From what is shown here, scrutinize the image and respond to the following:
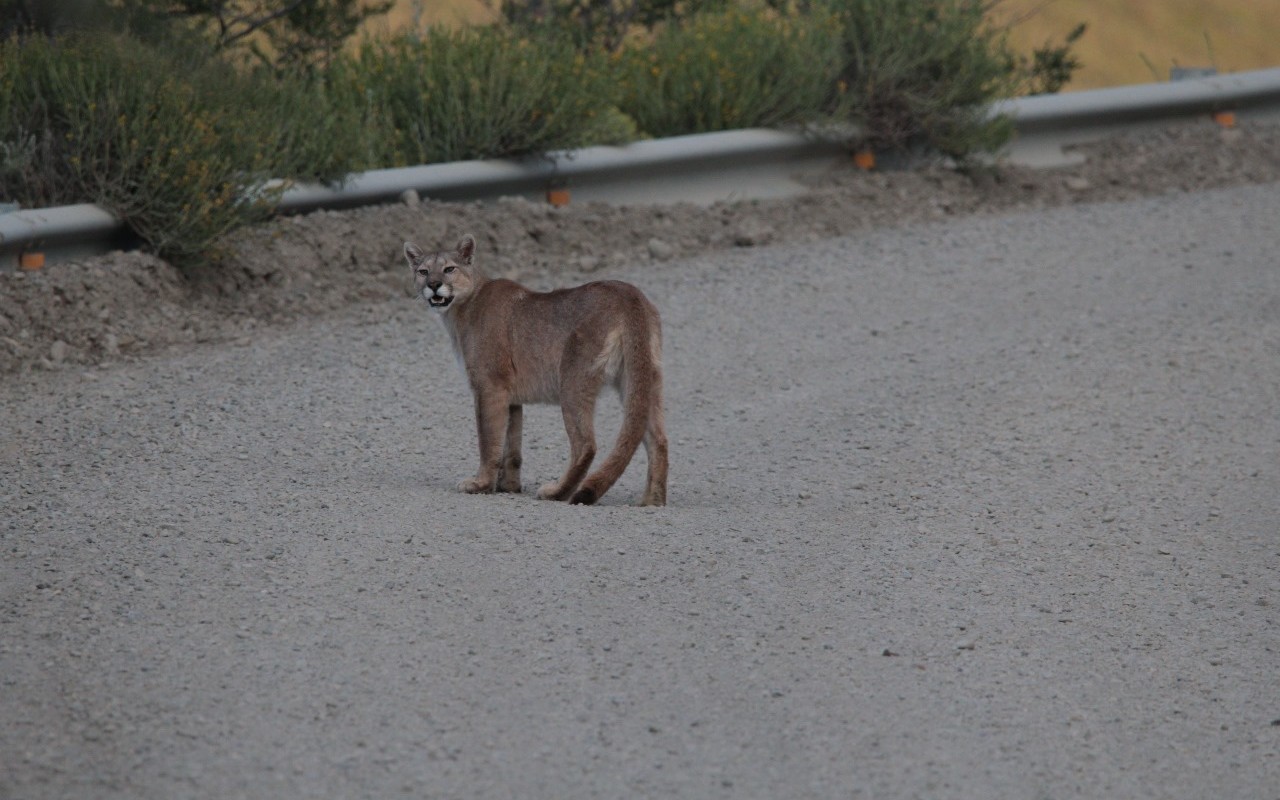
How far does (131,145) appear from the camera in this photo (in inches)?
396

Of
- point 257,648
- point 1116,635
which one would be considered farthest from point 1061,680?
point 257,648

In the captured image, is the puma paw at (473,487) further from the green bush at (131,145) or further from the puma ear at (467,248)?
the green bush at (131,145)

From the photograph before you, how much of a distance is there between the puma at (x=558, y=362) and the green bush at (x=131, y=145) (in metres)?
2.76

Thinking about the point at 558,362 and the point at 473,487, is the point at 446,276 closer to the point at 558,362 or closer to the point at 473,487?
the point at 558,362

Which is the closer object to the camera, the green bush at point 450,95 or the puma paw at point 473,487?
the puma paw at point 473,487

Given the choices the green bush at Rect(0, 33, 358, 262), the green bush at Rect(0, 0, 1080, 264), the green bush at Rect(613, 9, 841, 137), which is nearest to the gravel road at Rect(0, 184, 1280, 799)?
the green bush at Rect(0, 33, 358, 262)

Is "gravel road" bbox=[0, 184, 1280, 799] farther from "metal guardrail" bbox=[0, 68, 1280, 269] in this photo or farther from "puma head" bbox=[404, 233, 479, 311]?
"metal guardrail" bbox=[0, 68, 1280, 269]

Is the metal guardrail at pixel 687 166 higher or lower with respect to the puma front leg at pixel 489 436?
higher

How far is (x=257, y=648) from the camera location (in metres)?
5.30

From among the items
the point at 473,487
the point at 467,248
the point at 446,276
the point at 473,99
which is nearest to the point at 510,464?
the point at 473,487

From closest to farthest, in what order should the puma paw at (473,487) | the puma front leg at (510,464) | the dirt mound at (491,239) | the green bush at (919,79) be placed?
the puma paw at (473,487) < the puma front leg at (510,464) < the dirt mound at (491,239) < the green bush at (919,79)

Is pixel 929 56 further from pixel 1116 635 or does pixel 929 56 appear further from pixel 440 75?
pixel 1116 635

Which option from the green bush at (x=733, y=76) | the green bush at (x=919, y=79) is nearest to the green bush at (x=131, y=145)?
the green bush at (x=733, y=76)

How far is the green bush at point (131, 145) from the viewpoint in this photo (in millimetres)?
10023
